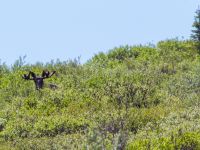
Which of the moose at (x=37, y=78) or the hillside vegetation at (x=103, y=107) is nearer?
the hillside vegetation at (x=103, y=107)

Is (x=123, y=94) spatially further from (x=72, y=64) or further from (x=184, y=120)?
(x=72, y=64)

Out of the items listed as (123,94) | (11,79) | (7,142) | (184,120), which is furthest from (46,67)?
→ (184,120)

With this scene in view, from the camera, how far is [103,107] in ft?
79.0

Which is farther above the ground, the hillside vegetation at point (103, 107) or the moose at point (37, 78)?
the moose at point (37, 78)

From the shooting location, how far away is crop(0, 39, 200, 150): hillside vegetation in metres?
16.4

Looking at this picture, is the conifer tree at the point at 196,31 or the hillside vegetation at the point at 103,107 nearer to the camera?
the hillside vegetation at the point at 103,107

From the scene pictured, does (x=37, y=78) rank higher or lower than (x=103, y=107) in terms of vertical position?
higher

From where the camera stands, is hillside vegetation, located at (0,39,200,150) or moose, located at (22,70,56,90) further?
moose, located at (22,70,56,90)

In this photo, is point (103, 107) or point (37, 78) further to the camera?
point (37, 78)

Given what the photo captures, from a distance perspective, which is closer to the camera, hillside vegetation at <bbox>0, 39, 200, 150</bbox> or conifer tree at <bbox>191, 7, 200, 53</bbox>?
hillside vegetation at <bbox>0, 39, 200, 150</bbox>

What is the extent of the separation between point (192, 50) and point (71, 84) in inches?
544

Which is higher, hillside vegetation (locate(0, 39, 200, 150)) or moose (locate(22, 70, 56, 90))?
moose (locate(22, 70, 56, 90))

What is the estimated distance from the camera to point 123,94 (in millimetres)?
25938

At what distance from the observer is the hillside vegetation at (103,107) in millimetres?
16438
